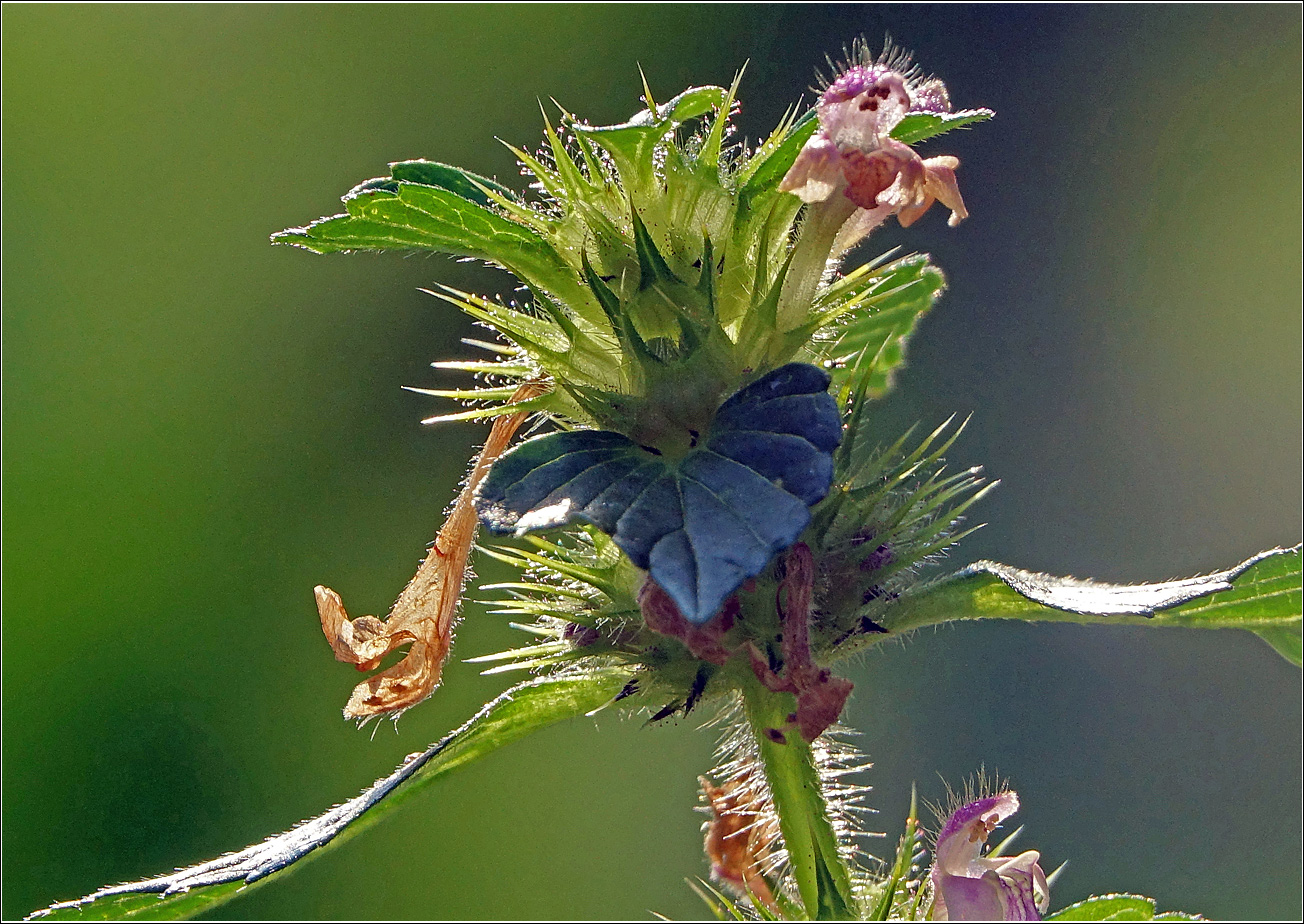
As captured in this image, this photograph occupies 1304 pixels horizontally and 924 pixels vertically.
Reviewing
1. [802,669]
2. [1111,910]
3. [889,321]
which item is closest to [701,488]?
[802,669]

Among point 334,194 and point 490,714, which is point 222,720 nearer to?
point 334,194

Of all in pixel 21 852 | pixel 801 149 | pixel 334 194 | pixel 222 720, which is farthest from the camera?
pixel 334 194

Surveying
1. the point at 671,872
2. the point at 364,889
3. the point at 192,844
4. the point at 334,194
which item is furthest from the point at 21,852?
the point at 334,194

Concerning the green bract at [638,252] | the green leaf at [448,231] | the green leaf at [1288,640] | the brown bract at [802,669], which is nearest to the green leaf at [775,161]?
the green bract at [638,252]

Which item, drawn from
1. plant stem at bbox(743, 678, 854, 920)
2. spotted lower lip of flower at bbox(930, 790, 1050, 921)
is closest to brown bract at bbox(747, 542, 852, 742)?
plant stem at bbox(743, 678, 854, 920)

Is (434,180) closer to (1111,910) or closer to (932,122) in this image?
(932,122)

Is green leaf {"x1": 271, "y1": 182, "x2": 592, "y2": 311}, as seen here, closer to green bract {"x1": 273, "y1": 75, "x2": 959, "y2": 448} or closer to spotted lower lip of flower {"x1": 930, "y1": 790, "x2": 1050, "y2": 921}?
green bract {"x1": 273, "y1": 75, "x2": 959, "y2": 448}

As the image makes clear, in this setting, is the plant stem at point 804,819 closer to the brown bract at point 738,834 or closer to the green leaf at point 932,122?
the brown bract at point 738,834
